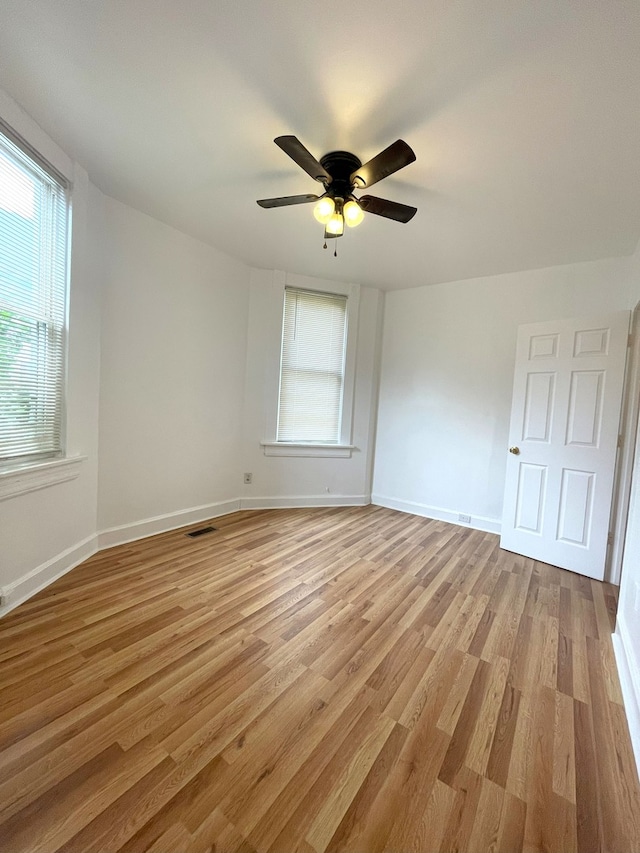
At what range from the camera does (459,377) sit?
3.82m

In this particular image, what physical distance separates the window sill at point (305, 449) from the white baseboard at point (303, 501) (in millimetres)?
534

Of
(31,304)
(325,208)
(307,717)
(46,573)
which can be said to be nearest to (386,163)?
(325,208)

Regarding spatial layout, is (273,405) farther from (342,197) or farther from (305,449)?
(342,197)

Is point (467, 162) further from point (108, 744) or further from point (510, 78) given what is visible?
point (108, 744)

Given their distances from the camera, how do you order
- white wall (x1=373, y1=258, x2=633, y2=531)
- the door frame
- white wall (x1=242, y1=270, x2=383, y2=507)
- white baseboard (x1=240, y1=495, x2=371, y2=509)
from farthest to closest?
1. white baseboard (x1=240, y1=495, x2=371, y2=509)
2. white wall (x1=242, y1=270, x2=383, y2=507)
3. white wall (x1=373, y1=258, x2=633, y2=531)
4. the door frame

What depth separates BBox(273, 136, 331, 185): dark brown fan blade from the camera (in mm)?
1541

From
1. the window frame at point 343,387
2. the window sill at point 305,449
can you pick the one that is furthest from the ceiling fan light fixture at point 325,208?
the window sill at point 305,449

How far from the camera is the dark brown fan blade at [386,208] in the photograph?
1.93 m

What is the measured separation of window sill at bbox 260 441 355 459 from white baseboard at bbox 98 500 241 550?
0.72 m

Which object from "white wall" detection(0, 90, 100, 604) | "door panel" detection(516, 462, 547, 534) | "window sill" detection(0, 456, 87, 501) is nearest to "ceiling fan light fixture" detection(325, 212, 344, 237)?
"white wall" detection(0, 90, 100, 604)

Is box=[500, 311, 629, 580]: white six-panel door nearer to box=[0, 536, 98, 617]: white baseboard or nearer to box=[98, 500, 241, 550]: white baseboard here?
box=[98, 500, 241, 550]: white baseboard

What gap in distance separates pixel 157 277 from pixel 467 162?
8.15ft

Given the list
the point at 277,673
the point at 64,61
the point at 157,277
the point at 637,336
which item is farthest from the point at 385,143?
the point at 277,673

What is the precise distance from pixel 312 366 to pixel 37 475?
9.13ft
